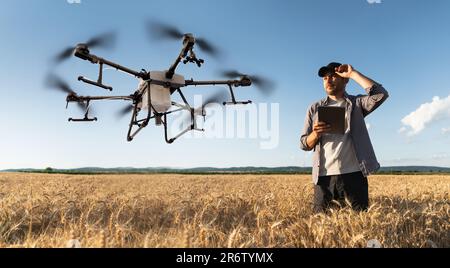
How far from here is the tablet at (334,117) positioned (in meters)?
4.22

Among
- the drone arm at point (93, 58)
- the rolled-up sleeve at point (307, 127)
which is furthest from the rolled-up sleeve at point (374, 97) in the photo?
the drone arm at point (93, 58)

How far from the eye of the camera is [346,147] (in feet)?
15.7

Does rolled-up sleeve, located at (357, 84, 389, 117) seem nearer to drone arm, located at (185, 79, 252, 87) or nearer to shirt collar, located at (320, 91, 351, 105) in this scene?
shirt collar, located at (320, 91, 351, 105)

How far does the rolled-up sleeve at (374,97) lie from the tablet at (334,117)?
61 centimetres

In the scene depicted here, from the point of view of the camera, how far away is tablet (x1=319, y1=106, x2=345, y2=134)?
166 inches

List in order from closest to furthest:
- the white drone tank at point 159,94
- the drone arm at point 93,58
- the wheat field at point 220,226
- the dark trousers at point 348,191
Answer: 1. the wheat field at point 220,226
2. the dark trousers at point 348,191
3. the drone arm at point 93,58
4. the white drone tank at point 159,94

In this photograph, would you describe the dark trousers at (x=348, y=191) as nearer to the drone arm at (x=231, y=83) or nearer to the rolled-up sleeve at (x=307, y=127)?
the rolled-up sleeve at (x=307, y=127)

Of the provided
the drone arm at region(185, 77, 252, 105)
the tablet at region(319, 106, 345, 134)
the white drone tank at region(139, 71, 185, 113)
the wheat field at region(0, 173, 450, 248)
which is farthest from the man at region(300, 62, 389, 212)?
the drone arm at region(185, 77, 252, 105)

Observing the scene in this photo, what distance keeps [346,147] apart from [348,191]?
1.95ft

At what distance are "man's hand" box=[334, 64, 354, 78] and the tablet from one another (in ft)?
1.97

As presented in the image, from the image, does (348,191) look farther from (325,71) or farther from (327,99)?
(325,71)
